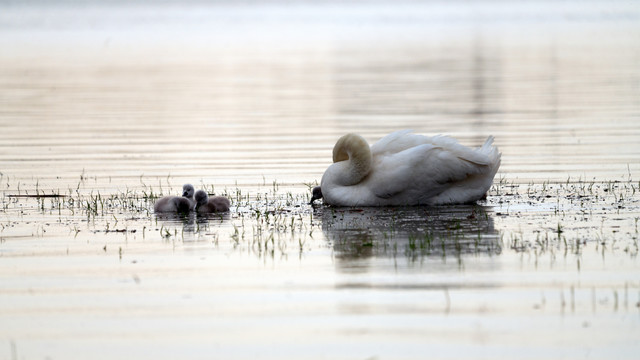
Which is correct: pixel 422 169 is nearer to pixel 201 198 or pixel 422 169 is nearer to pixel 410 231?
pixel 410 231

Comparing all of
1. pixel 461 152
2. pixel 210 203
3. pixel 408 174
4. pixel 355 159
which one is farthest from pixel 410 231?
pixel 210 203

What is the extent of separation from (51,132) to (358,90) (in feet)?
43.5

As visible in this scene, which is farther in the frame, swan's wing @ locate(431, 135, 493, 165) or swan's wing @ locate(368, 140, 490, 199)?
swan's wing @ locate(431, 135, 493, 165)

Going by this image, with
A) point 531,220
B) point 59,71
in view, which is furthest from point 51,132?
point 59,71

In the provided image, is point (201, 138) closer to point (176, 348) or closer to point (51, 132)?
point (51, 132)

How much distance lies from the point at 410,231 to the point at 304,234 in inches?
49.5

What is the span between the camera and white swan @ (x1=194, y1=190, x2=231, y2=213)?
578 inches

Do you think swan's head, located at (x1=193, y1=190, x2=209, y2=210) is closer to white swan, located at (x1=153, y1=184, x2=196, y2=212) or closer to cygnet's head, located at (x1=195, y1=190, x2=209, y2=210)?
cygnet's head, located at (x1=195, y1=190, x2=209, y2=210)

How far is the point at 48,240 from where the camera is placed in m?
13.0

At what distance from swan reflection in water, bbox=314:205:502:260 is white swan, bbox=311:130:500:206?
0.62 ft

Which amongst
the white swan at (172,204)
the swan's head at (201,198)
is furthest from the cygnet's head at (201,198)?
the white swan at (172,204)

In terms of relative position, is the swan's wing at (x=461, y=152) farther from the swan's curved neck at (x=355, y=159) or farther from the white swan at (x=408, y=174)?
the swan's curved neck at (x=355, y=159)

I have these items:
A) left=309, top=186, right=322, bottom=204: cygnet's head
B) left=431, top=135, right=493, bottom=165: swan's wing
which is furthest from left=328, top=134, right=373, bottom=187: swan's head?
left=431, top=135, right=493, bottom=165: swan's wing

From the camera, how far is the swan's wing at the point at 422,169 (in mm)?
14852
